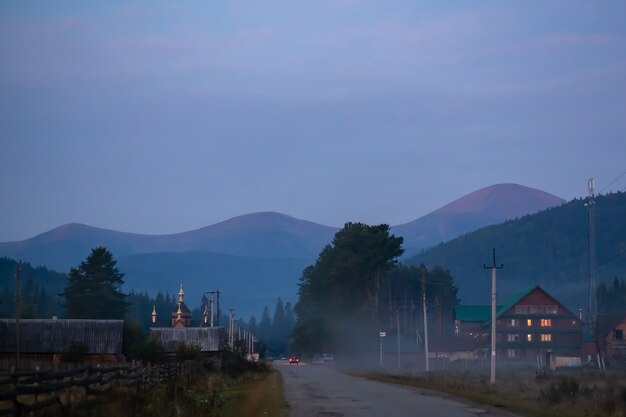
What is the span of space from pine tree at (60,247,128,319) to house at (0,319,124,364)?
1298 inches

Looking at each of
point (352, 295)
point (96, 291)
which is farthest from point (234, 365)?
point (352, 295)

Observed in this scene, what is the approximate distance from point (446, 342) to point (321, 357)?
2483 cm

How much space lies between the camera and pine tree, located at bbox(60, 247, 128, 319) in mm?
88438

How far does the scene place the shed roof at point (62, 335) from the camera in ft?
175

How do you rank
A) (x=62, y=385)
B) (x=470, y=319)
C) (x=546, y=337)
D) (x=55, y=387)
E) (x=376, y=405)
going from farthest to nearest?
(x=470, y=319) → (x=546, y=337) → (x=376, y=405) → (x=62, y=385) → (x=55, y=387)

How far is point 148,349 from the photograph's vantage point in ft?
167

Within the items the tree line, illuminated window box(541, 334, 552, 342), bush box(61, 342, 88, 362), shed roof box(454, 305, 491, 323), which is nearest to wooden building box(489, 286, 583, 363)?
illuminated window box(541, 334, 552, 342)

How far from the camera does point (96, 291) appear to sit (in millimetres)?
89938

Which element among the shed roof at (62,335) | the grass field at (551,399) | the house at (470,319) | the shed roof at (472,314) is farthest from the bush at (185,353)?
the shed roof at (472,314)

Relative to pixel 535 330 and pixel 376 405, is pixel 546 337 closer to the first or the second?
pixel 535 330

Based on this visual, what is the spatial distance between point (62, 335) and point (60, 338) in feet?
0.66

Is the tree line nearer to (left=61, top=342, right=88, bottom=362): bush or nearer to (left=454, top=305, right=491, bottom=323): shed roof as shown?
(left=454, top=305, right=491, bottom=323): shed roof

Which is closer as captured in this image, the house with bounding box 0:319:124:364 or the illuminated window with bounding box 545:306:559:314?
the house with bounding box 0:319:124:364

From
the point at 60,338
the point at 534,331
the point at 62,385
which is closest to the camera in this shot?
the point at 62,385
